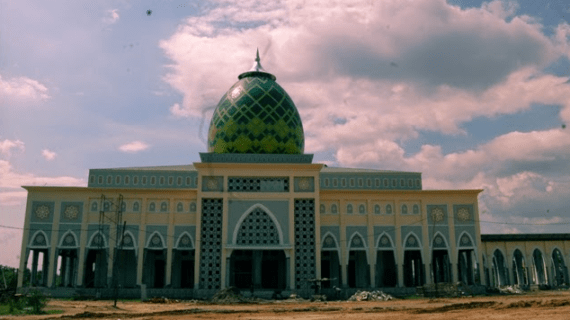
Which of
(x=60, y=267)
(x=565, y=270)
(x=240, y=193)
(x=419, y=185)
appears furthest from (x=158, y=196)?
(x=565, y=270)

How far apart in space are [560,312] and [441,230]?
66.7ft

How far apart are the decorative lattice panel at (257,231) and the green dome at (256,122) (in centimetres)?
519

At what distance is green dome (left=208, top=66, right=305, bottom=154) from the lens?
37.8 metres

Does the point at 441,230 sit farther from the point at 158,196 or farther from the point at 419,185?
the point at 158,196

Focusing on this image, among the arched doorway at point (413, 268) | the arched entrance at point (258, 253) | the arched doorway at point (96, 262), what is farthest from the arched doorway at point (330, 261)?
the arched doorway at point (96, 262)

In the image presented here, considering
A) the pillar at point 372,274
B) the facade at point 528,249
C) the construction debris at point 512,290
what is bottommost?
the construction debris at point 512,290

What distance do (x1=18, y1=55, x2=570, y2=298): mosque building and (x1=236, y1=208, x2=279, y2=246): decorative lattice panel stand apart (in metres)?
0.07

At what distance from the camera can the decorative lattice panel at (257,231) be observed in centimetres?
3444

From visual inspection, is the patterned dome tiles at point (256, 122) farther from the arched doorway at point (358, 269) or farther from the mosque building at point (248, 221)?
the arched doorway at point (358, 269)

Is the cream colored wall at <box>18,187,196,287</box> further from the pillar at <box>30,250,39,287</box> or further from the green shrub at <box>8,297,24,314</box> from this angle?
the green shrub at <box>8,297,24,314</box>

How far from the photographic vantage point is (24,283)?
3462 centimetres

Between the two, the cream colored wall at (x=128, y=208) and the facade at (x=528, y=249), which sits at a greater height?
the cream colored wall at (x=128, y=208)

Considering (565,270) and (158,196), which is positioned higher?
(158,196)

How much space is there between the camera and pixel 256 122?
→ 38.2 metres
